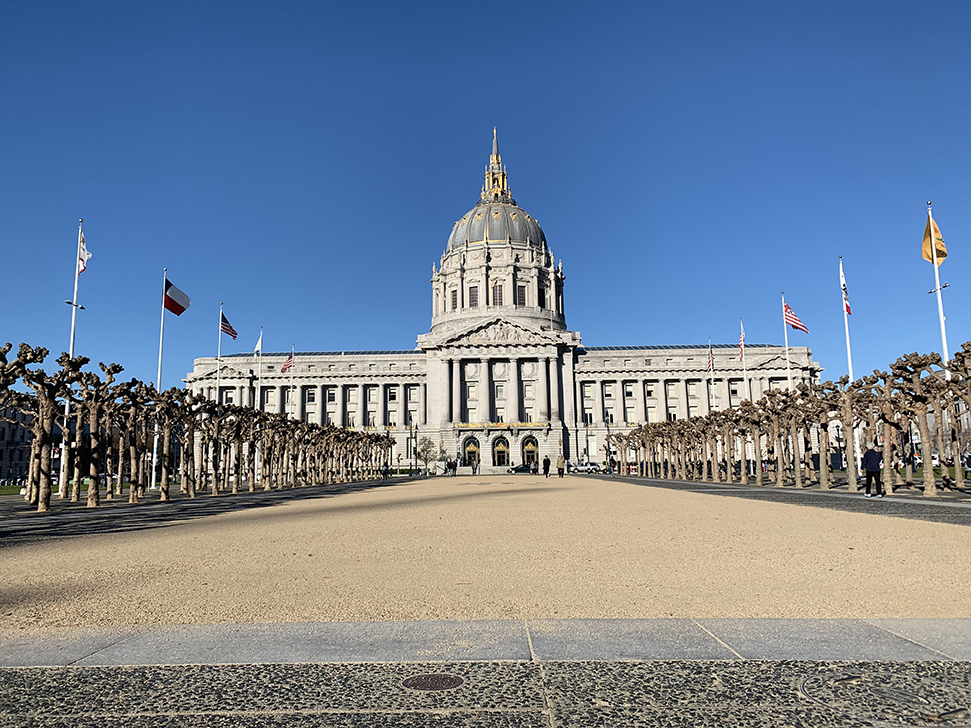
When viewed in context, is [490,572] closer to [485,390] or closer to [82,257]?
[82,257]

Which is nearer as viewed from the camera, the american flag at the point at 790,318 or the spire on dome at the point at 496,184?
the american flag at the point at 790,318

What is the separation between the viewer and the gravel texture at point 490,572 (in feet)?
25.2

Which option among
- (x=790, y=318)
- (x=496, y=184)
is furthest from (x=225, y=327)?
(x=496, y=184)

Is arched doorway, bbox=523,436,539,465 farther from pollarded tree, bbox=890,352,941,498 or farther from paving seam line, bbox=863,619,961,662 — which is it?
paving seam line, bbox=863,619,961,662

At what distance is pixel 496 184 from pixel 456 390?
196 ft

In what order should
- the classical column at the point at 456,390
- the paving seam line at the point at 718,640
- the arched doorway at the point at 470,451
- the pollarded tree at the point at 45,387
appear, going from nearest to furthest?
the paving seam line at the point at 718,640, the pollarded tree at the point at 45,387, the arched doorway at the point at 470,451, the classical column at the point at 456,390

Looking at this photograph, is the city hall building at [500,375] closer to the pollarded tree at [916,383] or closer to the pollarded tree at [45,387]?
the pollarded tree at [916,383]

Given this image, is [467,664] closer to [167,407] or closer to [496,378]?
[167,407]

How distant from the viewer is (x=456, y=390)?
378 feet

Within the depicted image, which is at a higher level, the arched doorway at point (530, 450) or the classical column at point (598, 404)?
the classical column at point (598, 404)

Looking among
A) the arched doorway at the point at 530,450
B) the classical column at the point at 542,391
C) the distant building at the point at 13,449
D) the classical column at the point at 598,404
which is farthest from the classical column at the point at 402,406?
the distant building at the point at 13,449

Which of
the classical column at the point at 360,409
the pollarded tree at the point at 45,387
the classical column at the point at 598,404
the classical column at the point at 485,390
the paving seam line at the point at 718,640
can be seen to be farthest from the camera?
the classical column at the point at 360,409

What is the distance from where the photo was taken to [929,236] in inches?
1347

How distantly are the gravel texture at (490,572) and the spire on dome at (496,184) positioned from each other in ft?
458
